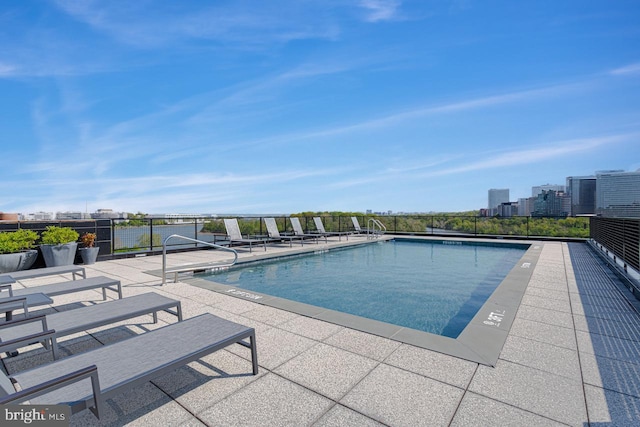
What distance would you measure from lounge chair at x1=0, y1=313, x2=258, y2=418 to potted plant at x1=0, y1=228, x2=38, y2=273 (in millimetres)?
6016

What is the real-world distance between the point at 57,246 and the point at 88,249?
614 mm

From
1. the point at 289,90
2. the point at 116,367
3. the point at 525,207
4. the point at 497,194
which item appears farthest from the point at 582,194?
the point at 116,367

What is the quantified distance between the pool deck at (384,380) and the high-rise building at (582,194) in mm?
12024

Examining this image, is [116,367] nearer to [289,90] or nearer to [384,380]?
[384,380]

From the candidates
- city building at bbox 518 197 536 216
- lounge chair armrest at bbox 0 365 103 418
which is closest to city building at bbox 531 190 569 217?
city building at bbox 518 197 536 216

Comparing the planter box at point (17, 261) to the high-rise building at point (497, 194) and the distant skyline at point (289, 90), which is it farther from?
the high-rise building at point (497, 194)

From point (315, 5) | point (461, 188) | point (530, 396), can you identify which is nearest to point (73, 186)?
point (315, 5)

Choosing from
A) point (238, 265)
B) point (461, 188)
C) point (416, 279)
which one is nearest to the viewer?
point (416, 279)

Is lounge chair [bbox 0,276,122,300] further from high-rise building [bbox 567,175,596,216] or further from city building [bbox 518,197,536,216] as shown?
high-rise building [bbox 567,175,596,216]

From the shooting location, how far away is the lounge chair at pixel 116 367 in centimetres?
143

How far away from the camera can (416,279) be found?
21.0 ft

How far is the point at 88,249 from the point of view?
281 inches

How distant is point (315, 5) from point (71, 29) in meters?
5.94

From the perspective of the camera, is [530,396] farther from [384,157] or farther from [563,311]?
[384,157]
